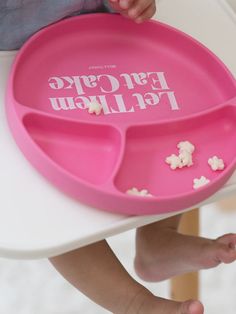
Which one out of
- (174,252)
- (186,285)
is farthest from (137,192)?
(186,285)

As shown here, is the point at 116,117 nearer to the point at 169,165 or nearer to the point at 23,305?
the point at 169,165

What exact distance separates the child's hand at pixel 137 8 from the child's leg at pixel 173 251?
249mm

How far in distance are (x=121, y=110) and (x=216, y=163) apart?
4.0 inches

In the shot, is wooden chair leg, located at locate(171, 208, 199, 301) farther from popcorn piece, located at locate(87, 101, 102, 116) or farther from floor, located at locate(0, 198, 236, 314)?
popcorn piece, located at locate(87, 101, 102, 116)

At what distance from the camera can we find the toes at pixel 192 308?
2.43 feet

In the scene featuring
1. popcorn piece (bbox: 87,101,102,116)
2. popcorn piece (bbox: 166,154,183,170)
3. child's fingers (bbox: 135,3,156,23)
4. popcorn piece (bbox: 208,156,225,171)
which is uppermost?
child's fingers (bbox: 135,3,156,23)

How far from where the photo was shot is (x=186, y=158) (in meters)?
0.66

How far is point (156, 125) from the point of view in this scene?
0.67 m

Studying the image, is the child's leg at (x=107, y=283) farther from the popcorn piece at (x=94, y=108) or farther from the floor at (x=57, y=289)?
the floor at (x=57, y=289)

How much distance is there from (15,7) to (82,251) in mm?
251

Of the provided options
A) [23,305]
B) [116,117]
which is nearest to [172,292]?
[23,305]

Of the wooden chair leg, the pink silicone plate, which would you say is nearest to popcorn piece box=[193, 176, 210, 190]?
the pink silicone plate

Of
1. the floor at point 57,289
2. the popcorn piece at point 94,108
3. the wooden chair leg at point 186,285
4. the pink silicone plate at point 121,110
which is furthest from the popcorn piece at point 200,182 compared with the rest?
the floor at point 57,289

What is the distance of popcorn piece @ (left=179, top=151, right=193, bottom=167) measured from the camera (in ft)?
2.17
